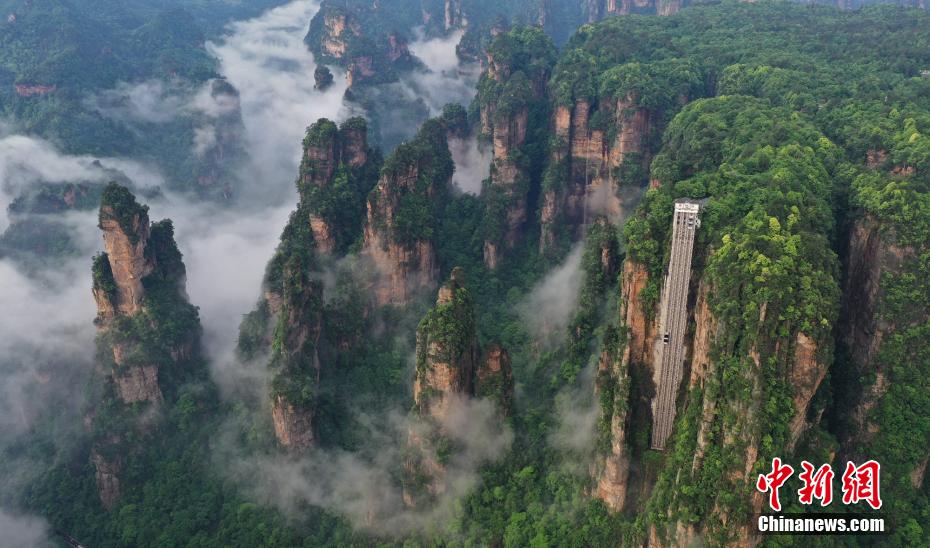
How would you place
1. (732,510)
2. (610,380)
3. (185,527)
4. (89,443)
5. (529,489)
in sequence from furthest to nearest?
(89,443)
(185,527)
(529,489)
(610,380)
(732,510)

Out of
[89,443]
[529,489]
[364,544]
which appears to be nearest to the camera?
[529,489]

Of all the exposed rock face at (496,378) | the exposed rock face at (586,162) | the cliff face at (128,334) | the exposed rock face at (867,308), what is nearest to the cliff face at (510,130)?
the exposed rock face at (586,162)

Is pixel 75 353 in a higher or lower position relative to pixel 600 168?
lower

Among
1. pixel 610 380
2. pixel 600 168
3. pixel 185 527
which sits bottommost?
pixel 185 527

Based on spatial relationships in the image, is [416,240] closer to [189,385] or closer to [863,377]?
[189,385]

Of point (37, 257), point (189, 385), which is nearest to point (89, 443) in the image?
point (189, 385)

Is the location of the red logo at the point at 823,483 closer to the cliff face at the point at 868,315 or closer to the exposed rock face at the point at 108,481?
the cliff face at the point at 868,315
